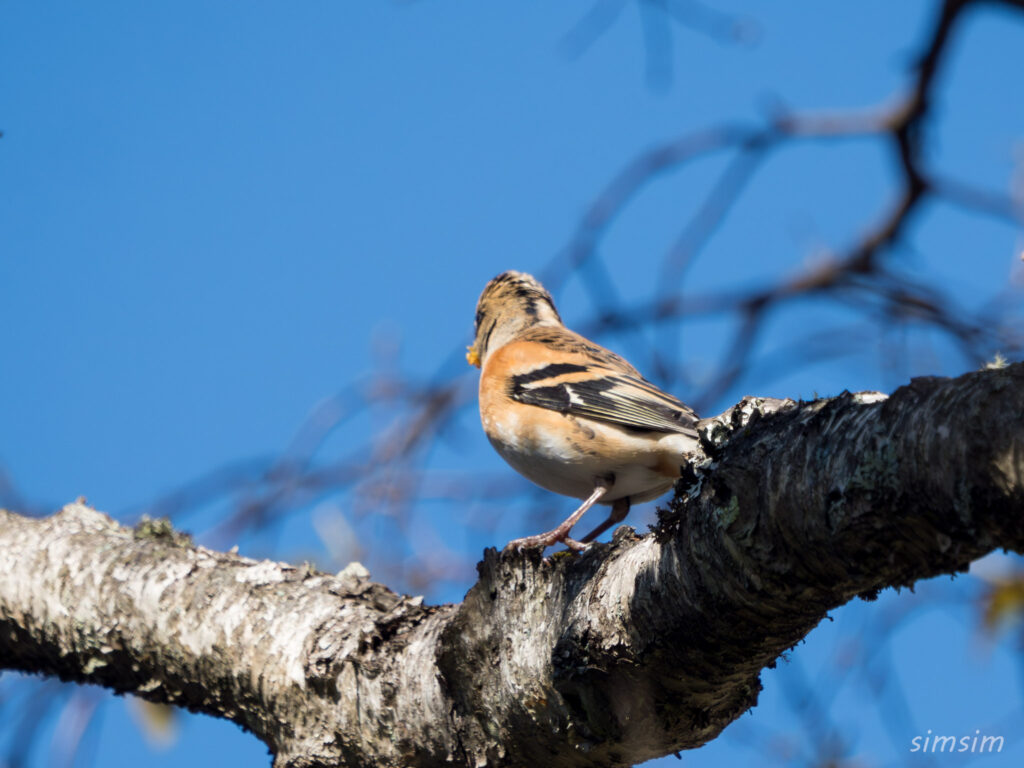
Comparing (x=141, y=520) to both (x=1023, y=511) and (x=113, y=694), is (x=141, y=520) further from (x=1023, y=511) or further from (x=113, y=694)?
(x=1023, y=511)

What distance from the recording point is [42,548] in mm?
4199

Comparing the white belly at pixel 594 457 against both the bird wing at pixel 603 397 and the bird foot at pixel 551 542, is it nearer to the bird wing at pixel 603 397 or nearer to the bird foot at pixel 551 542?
the bird wing at pixel 603 397

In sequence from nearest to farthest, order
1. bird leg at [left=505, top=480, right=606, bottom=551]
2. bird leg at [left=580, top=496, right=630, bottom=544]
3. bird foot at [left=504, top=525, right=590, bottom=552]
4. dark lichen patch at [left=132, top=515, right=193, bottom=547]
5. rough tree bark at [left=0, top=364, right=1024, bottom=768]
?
rough tree bark at [left=0, top=364, right=1024, bottom=768] → bird foot at [left=504, top=525, right=590, bottom=552] → bird leg at [left=505, top=480, right=606, bottom=551] → dark lichen patch at [left=132, top=515, right=193, bottom=547] → bird leg at [left=580, top=496, right=630, bottom=544]

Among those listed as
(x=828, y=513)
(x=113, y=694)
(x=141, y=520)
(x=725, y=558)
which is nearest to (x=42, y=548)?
(x=141, y=520)

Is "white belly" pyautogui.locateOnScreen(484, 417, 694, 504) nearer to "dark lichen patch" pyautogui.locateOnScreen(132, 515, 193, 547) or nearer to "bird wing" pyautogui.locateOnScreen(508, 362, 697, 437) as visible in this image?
"bird wing" pyautogui.locateOnScreen(508, 362, 697, 437)

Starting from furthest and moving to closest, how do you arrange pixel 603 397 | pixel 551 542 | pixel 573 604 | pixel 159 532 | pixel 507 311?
pixel 507 311 → pixel 603 397 → pixel 159 532 → pixel 551 542 → pixel 573 604

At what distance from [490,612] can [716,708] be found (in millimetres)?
788

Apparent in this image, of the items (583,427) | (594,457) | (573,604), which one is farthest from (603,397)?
(573,604)

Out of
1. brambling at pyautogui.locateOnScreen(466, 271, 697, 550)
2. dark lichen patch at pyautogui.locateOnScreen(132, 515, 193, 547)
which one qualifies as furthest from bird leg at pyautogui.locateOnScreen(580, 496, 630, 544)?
dark lichen patch at pyautogui.locateOnScreen(132, 515, 193, 547)

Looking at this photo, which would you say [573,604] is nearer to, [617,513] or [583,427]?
[583,427]

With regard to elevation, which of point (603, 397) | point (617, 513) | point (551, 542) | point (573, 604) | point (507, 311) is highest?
point (507, 311)

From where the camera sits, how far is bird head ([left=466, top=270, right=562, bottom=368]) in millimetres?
6102

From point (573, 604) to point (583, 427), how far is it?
163 cm

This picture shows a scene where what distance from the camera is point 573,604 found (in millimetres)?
2807
